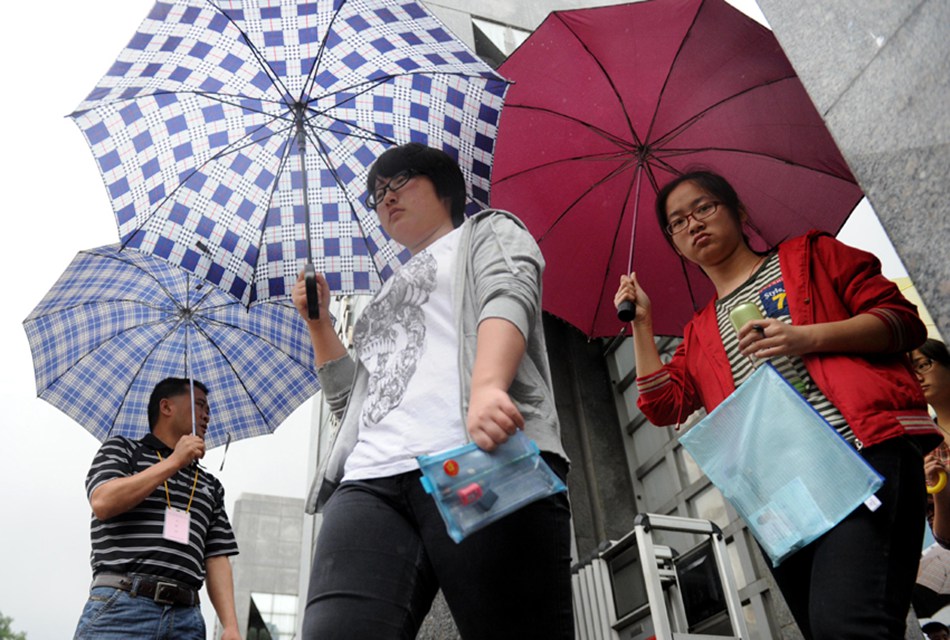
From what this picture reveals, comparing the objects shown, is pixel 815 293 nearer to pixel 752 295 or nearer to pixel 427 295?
pixel 752 295

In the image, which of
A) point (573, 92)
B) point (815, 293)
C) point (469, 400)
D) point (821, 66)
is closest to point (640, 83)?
point (573, 92)

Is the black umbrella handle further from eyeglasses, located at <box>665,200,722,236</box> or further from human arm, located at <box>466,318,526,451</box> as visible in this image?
human arm, located at <box>466,318,526,451</box>

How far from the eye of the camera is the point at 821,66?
2279 mm

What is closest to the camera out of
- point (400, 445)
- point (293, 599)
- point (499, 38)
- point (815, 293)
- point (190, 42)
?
point (400, 445)

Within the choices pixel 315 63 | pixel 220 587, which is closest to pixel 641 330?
pixel 315 63

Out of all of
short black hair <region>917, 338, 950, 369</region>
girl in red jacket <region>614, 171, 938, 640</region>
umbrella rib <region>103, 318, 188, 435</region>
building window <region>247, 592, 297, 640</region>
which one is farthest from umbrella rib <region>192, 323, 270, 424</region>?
building window <region>247, 592, 297, 640</region>

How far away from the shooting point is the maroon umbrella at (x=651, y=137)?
3.49 meters

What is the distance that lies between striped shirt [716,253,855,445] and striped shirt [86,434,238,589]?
2352 mm

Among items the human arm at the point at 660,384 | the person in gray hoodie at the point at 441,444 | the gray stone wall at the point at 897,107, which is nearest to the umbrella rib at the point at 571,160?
the human arm at the point at 660,384

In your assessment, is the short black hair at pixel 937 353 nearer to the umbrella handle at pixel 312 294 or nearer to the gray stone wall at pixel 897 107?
the gray stone wall at pixel 897 107

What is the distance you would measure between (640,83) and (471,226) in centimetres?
181

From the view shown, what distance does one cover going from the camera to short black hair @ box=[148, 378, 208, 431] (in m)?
3.84

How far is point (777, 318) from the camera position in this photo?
7.70 ft

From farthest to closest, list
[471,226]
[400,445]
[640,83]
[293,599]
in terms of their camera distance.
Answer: [293,599] → [640,83] → [471,226] → [400,445]
